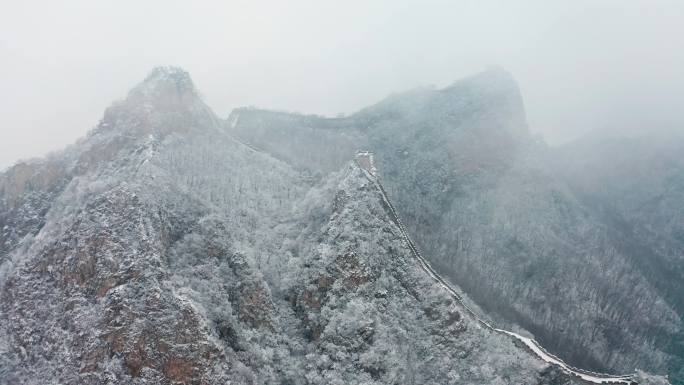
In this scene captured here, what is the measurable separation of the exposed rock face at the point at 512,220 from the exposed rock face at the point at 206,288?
33.0 meters

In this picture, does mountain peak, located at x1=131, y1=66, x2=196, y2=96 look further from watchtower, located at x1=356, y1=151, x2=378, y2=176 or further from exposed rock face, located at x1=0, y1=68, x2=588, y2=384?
watchtower, located at x1=356, y1=151, x2=378, y2=176

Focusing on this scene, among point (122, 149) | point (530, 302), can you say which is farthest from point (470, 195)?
point (122, 149)

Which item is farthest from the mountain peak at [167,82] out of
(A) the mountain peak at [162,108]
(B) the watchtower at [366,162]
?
(B) the watchtower at [366,162]

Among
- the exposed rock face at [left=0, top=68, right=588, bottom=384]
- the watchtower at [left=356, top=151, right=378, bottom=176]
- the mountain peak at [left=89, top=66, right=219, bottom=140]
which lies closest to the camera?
the exposed rock face at [left=0, top=68, right=588, bottom=384]

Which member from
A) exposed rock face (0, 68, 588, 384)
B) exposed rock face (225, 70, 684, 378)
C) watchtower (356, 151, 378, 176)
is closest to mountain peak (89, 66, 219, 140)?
exposed rock face (0, 68, 588, 384)

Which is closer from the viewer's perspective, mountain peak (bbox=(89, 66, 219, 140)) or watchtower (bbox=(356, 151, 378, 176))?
mountain peak (bbox=(89, 66, 219, 140))

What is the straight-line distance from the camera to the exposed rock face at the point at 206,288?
63625 millimetres

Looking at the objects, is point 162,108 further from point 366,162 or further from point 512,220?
point 512,220

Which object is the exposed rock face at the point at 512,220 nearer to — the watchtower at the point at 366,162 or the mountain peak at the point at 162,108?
the watchtower at the point at 366,162

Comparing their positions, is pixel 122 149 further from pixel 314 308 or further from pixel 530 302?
pixel 530 302

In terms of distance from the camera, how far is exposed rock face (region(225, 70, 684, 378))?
12638 centimetres

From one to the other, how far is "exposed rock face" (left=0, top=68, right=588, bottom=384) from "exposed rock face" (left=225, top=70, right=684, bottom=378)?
3298cm

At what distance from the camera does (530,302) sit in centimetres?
12812

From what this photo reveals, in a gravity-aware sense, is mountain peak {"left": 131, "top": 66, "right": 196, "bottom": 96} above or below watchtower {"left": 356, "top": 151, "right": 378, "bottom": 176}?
above
